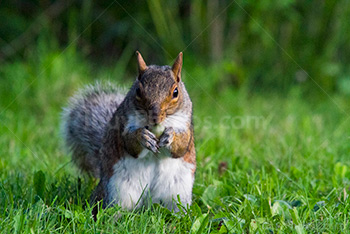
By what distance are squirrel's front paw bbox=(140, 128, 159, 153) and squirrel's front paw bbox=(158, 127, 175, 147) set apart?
0.02 m

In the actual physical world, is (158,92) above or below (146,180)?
above

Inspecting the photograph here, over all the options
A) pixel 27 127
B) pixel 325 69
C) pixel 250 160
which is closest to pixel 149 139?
pixel 250 160

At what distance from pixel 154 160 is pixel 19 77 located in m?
2.05

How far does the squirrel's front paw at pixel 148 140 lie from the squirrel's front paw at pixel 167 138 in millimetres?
18

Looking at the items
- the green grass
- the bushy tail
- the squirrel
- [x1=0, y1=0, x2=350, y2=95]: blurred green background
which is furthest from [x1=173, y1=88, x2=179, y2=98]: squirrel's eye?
[x1=0, y1=0, x2=350, y2=95]: blurred green background

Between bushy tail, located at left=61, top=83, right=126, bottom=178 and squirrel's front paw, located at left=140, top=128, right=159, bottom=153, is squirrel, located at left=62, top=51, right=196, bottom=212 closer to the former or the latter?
squirrel's front paw, located at left=140, top=128, right=159, bottom=153

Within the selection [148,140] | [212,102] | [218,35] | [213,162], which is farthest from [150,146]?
[218,35]

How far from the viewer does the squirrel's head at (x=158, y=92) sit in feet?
4.62

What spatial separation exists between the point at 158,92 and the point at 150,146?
16 cm

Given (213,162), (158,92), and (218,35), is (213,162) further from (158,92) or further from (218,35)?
(218,35)

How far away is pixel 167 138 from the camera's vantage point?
1.43 meters

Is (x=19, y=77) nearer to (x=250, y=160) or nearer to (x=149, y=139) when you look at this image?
(x=250, y=160)

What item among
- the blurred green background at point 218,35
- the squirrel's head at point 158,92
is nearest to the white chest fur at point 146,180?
the squirrel's head at point 158,92

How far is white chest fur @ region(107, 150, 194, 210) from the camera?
151 centimetres
